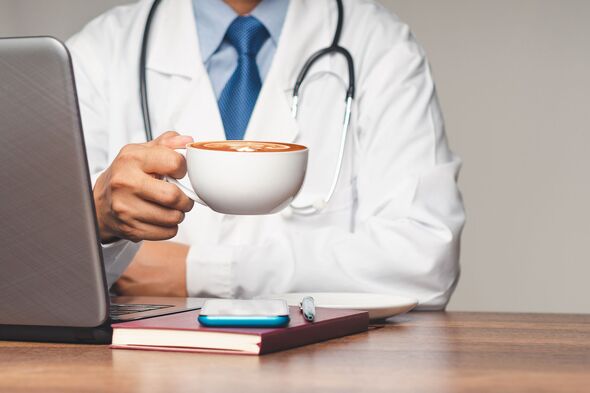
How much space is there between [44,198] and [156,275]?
0.67 m

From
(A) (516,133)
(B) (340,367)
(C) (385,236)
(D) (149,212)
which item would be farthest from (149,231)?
(A) (516,133)

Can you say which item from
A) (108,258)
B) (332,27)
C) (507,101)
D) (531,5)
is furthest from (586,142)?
(108,258)

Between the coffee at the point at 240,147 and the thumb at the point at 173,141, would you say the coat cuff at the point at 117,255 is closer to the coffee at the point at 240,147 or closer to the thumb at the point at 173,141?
the thumb at the point at 173,141

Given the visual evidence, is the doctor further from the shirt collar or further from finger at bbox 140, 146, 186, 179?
finger at bbox 140, 146, 186, 179

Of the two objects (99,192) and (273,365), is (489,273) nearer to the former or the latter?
(99,192)

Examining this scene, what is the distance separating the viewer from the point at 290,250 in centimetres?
144

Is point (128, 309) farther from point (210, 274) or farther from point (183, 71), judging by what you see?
point (183, 71)

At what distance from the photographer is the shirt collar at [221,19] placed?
177cm

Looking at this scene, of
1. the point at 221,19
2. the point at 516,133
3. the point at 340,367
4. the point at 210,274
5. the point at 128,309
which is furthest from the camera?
the point at 516,133

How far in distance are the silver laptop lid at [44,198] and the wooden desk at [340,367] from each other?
42 mm

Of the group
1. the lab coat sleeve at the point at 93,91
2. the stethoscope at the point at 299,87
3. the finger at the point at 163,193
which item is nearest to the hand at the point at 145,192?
the finger at the point at 163,193

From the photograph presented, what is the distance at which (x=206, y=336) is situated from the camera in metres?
0.76

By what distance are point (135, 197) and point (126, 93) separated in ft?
2.59

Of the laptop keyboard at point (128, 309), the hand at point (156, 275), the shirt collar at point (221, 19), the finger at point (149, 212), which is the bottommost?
the hand at point (156, 275)
